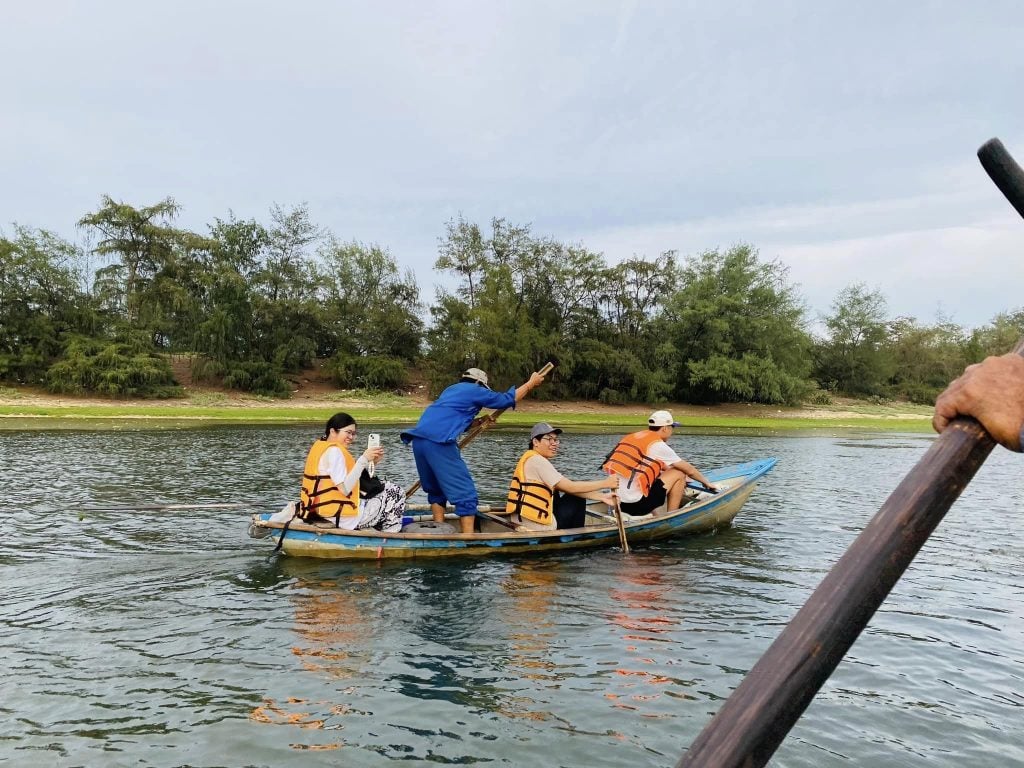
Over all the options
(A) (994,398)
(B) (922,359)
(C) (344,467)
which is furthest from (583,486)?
(B) (922,359)

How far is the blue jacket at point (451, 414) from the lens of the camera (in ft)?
36.9

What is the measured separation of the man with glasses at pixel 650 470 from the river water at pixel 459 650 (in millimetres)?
1077

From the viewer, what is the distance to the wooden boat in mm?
10242

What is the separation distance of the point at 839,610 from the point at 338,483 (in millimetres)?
9006

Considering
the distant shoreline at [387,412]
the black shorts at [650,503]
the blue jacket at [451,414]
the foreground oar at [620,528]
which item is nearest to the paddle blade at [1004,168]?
the blue jacket at [451,414]

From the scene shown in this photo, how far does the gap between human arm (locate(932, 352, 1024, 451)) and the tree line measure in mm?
45940

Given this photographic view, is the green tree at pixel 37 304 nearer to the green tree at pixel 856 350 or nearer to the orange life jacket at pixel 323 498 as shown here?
the orange life jacket at pixel 323 498

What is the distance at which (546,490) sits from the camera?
11.6 metres

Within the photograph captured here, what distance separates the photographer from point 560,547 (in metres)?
11.4

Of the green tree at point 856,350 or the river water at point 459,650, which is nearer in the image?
the river water at point 459,650

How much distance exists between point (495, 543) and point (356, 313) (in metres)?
46.2

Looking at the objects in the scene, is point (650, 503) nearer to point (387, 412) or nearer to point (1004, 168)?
point (1004, 168)

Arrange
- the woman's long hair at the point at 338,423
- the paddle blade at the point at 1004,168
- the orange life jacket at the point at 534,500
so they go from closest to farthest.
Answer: the paddle blade at the point at 1004,168, the woman's long hair at the point at 338,423, the orange life jacket at the point at 534,500

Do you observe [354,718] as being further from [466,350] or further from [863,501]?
[466,350]
